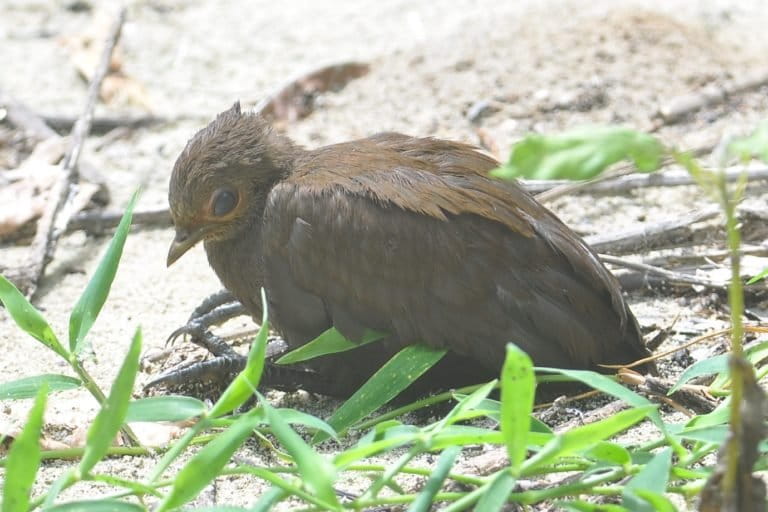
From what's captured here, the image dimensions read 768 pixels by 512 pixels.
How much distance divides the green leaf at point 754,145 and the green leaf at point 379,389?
56.4 inches

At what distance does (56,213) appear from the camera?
475cm

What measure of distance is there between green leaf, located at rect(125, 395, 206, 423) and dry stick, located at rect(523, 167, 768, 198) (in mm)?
2145

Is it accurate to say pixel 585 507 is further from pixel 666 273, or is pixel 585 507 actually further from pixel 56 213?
pixel 56 213

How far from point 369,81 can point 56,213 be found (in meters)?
2.19

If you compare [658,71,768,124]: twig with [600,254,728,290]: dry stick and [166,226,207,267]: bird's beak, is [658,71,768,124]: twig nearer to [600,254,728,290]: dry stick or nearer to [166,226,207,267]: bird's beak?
[600,254,728,290]: dry stick

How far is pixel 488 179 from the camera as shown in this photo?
348cm

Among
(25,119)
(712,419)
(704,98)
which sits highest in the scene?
(704,98)

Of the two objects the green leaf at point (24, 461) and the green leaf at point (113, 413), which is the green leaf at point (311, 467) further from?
the green leaf at point (24, 461)

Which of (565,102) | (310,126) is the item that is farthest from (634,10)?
(310,126)

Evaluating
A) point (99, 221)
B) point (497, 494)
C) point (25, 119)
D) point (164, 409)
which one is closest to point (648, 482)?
point (497, 494)

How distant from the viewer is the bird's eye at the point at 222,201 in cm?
364

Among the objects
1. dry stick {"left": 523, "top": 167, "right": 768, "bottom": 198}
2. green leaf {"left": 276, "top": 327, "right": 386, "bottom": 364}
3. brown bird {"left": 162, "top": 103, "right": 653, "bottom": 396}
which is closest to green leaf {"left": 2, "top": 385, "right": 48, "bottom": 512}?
green leaf {"left": 276, "top": 327, "right": 386, "bottom": 364}

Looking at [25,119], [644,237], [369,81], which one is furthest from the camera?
[369,81]

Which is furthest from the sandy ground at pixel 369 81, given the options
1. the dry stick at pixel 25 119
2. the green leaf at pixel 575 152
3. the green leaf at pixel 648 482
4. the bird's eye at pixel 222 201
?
the green leaf at pixel 575 152
